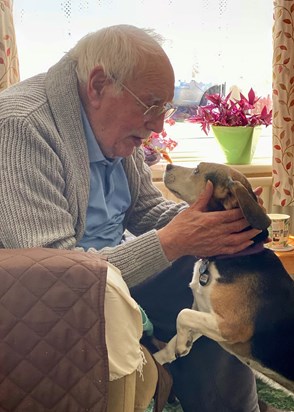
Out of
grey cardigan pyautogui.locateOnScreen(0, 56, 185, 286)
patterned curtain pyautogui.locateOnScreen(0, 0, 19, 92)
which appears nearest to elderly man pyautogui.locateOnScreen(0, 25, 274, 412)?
grey cardigan pyautogui.locateOnScreen(0, 56, 185, 286)

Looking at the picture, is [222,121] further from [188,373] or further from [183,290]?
[188,373]

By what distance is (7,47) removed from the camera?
6.97ft

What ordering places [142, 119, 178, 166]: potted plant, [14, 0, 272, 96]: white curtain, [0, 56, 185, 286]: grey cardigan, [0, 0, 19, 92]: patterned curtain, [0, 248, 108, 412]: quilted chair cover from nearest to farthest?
[0, 248, 108, 412]: quilted chair cover, [0, 56, 185, 286]: grey cardigan, [0, 0, 19, 92]: patterned curtain, [142, 119, 178, 166]: potted plant, [14, 0, 272, 96]: white curtain

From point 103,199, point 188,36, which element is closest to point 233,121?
point 188,36

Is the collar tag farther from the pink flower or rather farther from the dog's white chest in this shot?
the pink flower

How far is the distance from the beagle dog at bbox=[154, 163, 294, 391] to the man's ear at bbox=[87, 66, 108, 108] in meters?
0.38

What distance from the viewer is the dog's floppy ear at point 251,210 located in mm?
1409

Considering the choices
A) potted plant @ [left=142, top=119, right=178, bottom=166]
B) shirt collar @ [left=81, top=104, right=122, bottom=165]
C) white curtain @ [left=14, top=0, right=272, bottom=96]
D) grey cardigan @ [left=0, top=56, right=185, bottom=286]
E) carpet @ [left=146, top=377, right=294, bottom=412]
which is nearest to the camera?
grey cardigan @ [left=0, top=56, right=185, bottom=286]

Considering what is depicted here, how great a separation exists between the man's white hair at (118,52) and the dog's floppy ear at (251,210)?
15.9 inches

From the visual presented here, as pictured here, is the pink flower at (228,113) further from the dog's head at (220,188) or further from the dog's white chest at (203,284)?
the dog's white chest at (203,284)

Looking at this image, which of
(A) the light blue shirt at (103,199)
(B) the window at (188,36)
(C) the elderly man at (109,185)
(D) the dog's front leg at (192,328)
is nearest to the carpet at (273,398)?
(C) the elderly man at (109,185)

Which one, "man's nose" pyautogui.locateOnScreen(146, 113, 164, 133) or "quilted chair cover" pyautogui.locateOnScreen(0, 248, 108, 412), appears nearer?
"quilted chair cover" pyautogui.locateOnScreen(0, 248, 108, 412)

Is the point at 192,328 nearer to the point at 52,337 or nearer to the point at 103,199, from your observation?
the point at 103,199

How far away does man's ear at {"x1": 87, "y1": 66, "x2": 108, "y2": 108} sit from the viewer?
1.47 metres
